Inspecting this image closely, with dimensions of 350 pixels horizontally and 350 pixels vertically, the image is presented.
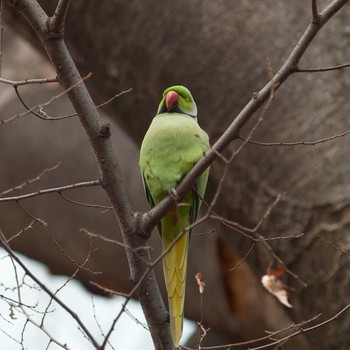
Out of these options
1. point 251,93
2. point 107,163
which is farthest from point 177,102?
point 251,93

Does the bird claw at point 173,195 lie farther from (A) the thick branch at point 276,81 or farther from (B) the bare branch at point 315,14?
(B) the bare branch at point 315,14

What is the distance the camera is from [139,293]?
152 centimetres

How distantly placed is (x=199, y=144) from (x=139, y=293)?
1.25 ft

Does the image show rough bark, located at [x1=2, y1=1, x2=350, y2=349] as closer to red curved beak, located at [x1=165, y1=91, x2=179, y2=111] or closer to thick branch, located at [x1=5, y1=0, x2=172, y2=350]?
red curved beak, located at [x1=165, y1=91, x2=179, y2=111]

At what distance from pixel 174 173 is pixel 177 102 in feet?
0.91

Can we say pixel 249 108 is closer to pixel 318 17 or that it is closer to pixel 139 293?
pixel 318 17

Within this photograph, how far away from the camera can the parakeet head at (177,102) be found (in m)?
1.89

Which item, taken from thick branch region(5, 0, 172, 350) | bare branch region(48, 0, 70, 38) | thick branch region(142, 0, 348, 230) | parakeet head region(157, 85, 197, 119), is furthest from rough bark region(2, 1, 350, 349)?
bare branch region(48, 0, 70, 38)

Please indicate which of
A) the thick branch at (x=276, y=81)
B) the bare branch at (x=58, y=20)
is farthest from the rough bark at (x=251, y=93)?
the bare branch at (x=58, y=20)

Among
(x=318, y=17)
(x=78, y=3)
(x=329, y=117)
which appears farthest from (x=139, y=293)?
(x=78, y=3)

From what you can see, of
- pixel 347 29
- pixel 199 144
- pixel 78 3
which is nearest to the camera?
pixel 199 144

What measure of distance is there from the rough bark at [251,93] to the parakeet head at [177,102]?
46cm

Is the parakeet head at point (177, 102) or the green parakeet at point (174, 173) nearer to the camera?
the green parakeet at point (174, 173)

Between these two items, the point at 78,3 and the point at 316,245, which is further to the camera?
the point at 78,3
